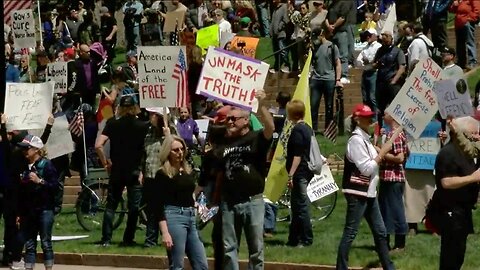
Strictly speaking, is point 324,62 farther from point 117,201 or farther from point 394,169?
point 394,169

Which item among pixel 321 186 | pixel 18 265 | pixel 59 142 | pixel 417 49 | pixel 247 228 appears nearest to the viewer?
pixel 247 228

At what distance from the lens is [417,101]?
52.9 ft

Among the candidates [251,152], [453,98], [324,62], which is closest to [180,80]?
[251,152]

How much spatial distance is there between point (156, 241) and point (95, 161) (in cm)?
488

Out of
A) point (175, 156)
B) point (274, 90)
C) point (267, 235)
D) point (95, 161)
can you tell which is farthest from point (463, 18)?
point (175, 156)

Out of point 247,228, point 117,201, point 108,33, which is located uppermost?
point 108,33

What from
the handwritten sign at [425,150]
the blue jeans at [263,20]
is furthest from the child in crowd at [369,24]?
the handwritten sign at [425,150]

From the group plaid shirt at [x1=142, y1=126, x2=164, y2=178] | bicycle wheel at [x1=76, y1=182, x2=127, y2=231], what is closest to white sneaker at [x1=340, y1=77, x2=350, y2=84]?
bicycle wheel at [x1=76, y1=182, x2=127, y2=231]

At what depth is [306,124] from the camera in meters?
17.5

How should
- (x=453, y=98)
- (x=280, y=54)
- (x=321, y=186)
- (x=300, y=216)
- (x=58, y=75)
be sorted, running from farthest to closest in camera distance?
(x=280, y=54), (x=58, y=75), (x=321, y=186), (x=300, y=216), (x=453, y=98)

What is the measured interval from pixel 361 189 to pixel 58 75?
10.5 m

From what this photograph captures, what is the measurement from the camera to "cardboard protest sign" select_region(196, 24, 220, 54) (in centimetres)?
2678

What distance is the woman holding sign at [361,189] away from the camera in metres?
15.3

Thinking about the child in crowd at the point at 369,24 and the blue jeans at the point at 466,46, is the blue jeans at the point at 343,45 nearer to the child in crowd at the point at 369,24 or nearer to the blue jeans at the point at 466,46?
the blue jeans at the point at 466,46
